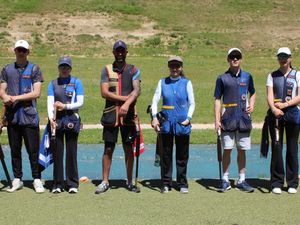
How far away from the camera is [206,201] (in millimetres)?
8086

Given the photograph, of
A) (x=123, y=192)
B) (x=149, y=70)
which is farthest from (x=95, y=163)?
(x=149, y=70)

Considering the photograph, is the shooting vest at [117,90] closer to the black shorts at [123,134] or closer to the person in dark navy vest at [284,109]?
the black shorts at [123,134]

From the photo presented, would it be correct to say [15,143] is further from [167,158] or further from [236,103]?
[236,103]

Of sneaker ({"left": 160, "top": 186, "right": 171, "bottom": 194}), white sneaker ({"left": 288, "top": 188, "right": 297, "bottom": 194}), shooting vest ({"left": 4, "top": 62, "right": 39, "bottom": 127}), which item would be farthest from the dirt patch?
white sneaker ({"left": 288, "top": 188, "right": 297, "bottom": 194})

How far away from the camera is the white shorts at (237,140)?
8648 mm

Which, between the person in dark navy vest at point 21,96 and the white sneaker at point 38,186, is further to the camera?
the white sneaker at point 38,186

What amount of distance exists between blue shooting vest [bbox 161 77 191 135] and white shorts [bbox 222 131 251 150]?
1.97 feet

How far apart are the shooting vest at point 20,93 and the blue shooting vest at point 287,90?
3517 mm

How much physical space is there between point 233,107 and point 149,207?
1.99 m

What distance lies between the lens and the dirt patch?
39.2m

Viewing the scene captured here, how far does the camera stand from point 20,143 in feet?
28.3

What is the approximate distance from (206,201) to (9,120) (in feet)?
10.0

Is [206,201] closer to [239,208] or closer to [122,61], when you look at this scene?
[239,208]

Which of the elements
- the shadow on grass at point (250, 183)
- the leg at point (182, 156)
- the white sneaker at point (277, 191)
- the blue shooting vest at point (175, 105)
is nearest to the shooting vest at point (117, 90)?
the blue shooting vest at point (175, 105)
